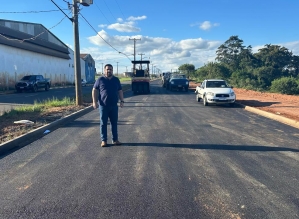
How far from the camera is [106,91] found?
6.56 metres

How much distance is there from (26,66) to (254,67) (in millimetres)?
47515

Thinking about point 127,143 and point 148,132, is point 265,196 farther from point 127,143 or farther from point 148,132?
point 148,132

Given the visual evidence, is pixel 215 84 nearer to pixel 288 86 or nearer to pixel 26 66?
pixel 288 86

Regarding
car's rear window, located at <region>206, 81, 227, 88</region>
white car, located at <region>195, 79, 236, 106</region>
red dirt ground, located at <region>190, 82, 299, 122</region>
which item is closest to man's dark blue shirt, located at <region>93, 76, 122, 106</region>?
red dirt ground, located at <region>190, 82, 299, 122</region>

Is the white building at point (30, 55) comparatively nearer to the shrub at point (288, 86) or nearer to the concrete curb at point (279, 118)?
the concrete curb at point (279, 118)

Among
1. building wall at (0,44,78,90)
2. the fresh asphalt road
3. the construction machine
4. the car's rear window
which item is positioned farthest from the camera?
building wall at (0,44,78,90)

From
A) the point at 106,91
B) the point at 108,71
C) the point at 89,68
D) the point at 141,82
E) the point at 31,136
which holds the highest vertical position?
the point at 89,68

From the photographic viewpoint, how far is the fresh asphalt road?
3.60m

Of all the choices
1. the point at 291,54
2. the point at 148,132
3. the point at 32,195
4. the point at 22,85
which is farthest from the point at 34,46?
the point at 291,54

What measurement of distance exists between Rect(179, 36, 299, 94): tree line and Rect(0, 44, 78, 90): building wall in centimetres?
2765

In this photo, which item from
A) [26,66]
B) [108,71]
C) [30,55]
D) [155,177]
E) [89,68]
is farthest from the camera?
[89,68]

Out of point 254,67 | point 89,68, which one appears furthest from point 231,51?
point 89,68

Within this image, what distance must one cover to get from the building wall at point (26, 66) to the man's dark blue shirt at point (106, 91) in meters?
29.3

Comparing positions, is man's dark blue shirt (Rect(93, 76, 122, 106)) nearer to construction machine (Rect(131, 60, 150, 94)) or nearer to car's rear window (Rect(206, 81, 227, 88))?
car's rear window (Rect(206, 81, 227, 88))
